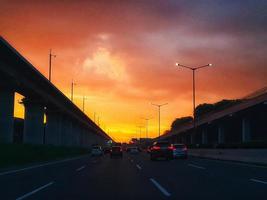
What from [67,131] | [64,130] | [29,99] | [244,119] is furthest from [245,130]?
[29,99]

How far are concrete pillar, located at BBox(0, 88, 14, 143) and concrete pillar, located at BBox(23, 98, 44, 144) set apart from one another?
1185cm

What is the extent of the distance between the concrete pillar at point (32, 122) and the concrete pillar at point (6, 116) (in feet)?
38.9

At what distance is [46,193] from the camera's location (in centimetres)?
1658

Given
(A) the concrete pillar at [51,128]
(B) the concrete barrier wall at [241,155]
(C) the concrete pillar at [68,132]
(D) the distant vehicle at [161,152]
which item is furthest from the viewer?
(C) the concrete pillar at [68,132]

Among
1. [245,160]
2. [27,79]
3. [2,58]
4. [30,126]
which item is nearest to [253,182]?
[245,160]

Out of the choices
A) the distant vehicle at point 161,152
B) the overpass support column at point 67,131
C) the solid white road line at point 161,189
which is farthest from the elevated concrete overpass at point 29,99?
the solid white road line at point 161,189

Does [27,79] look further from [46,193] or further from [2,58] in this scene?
[46,193]

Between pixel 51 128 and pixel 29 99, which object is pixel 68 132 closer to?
pixel 51 128

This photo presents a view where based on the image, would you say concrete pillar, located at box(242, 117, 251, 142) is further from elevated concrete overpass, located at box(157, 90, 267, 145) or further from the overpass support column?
the overpass support column

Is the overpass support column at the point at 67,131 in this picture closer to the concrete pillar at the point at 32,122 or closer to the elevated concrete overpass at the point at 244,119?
the elevated concrete overpass at the point at 244,119

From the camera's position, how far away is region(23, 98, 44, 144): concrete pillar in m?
58.2

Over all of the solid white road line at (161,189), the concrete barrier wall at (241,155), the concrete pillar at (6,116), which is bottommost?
the solid white road line at (161,189)

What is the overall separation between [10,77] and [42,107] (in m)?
17.7

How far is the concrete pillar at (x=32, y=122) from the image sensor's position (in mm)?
58219
